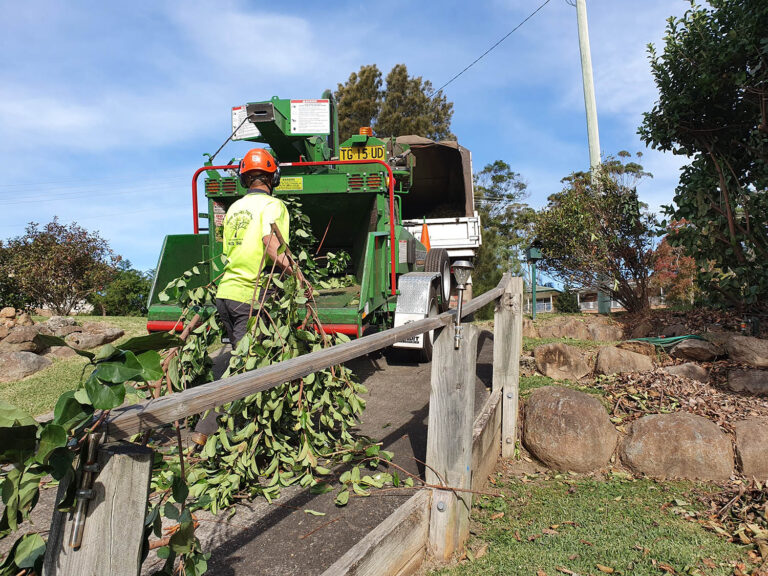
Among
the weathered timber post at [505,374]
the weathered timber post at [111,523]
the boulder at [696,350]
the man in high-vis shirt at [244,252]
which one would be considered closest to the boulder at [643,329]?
the boulder at [696,350]

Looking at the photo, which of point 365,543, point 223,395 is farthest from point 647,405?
point 223,395

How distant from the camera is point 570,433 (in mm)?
4191

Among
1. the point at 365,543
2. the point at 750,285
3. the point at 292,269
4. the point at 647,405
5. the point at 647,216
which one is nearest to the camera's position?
the point at 365,543

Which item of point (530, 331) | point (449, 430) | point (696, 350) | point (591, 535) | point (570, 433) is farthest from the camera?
point (530, 331)

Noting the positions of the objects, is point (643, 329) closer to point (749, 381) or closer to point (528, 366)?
point (528, 366)

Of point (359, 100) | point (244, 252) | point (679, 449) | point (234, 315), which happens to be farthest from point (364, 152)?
point (359, 100)

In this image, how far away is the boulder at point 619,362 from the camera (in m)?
5.68

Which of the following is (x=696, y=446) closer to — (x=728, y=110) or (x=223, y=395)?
(x=223, y=395)

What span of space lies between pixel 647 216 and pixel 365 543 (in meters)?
9.11

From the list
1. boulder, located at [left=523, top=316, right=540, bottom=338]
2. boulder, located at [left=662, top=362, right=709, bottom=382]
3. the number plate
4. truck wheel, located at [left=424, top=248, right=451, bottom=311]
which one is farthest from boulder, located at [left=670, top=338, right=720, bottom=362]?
the number plate

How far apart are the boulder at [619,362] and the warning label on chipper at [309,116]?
4.25 metres

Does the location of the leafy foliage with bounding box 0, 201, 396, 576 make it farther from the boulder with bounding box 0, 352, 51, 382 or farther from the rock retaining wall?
the boulder with bounding box 0, 352, 51, 382

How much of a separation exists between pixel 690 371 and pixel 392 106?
939 inches

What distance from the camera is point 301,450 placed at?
3225mm
